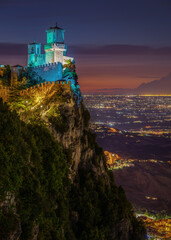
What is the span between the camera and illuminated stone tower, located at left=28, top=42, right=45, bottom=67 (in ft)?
80.4

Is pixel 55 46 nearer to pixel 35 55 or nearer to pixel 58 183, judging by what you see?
pixel 35 55

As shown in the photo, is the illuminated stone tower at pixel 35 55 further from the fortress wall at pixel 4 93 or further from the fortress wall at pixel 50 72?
the fortress wall at pixel 4 93

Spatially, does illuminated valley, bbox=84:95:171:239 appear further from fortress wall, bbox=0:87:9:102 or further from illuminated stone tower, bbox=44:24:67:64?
fortress wall, bbox=0:87:9:102

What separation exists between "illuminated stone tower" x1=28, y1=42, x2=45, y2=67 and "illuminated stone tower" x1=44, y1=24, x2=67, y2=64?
69 centimetres

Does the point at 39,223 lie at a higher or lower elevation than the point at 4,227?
lower

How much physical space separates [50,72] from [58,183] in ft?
31.9

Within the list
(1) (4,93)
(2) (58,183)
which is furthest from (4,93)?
(2) (58,183)

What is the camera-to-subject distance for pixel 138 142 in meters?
97.3

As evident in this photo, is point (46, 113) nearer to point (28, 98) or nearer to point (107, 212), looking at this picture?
point (28, 98)

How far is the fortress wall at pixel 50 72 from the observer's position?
2111 centimetres

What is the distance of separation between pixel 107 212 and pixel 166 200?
1211 inches

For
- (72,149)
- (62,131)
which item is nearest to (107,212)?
(72,149)

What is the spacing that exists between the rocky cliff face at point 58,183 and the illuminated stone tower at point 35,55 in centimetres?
632

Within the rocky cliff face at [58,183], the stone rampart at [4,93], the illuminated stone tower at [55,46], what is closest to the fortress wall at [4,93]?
the stone rampart at [4,93]
